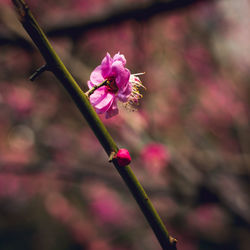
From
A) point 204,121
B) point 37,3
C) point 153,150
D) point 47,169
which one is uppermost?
point 204,121

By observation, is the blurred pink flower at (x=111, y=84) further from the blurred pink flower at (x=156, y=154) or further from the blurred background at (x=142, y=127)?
the blurred pink flower at (x=156, y=154)

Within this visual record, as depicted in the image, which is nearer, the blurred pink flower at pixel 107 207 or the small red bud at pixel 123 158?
the small red bud at pixel 123 158

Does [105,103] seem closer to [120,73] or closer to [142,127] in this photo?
[120,73]

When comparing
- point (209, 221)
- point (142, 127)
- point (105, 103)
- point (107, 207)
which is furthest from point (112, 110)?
point (107, 207)

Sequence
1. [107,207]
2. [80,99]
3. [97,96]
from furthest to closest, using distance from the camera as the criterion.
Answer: [107,207] < [97,96] < [80,99]

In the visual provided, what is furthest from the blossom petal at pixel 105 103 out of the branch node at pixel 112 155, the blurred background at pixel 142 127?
the blurred background at pixel 142 127

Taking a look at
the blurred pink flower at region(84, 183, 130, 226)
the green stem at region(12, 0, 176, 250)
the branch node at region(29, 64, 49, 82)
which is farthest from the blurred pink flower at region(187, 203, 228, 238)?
the branch node at region(29, 64, 49, 82)

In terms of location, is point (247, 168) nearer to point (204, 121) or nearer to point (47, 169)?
point (204, 121)

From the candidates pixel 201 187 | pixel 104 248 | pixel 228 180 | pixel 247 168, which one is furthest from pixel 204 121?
pixel 104 248
